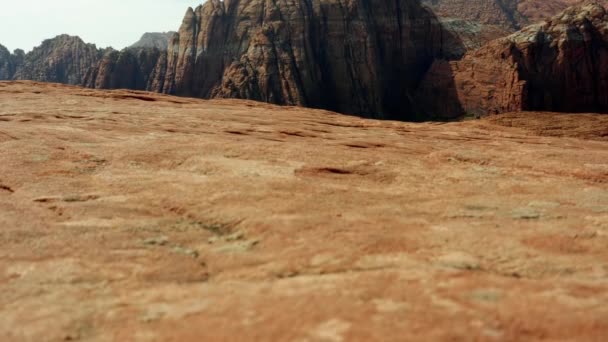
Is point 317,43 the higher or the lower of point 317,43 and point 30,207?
the higher

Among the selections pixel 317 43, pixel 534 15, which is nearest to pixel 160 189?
pixel 317 43

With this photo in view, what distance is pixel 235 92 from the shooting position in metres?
39.7

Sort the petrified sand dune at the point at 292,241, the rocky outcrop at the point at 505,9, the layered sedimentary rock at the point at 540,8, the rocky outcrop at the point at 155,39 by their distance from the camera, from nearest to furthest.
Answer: the petrified sand dune at the point at 292,241 < the rocky outcrop at the point at 505,9 < the layered sedimentary rock at the point at 540,8 < the rocky outcrop at the point at 155,39

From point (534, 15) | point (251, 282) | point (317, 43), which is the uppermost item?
point (534, 15)

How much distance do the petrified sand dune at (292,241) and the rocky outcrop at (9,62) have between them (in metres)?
79.5

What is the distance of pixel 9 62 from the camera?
265 ft

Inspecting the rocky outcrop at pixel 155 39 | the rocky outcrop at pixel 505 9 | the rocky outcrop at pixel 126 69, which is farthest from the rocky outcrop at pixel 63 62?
the rocky outcrop at pixel 505 9

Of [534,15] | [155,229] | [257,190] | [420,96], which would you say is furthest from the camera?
[534,15]

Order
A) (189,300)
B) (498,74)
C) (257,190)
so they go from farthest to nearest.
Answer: (498,74) < (257,190) < (189,300)

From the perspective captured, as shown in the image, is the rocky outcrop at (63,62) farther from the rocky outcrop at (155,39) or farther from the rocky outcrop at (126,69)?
the rocky outcrop at (155,39)

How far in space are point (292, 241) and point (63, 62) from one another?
74.4 m

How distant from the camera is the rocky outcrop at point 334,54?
128 feet

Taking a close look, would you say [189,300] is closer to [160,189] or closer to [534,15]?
[160,189]

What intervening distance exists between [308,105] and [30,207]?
3342 cm
